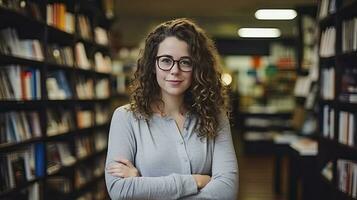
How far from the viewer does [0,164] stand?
284 centimetres

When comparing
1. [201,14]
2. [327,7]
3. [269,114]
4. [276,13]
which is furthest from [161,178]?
[269,114]

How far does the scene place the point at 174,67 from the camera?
65.9 inches

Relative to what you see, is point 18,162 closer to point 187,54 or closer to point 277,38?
point 187,54

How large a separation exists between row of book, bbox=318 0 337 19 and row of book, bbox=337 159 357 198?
1264 millimetres

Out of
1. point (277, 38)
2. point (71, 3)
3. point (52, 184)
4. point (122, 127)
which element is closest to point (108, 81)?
point (71, 3)

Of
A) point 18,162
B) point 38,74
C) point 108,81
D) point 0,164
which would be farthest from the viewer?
point 108,81

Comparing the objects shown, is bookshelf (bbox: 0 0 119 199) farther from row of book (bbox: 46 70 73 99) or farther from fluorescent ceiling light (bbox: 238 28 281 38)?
fluorescent ceiling light (bbox: 238 28 281 38)

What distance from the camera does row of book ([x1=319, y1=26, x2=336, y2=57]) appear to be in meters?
3.65

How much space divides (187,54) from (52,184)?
250 centimetres

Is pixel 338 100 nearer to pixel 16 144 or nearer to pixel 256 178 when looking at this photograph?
pixel 16 144

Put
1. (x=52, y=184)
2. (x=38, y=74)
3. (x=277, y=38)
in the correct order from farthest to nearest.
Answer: (x=277, y=38), (x=52, y=184), (x=38, y=74)

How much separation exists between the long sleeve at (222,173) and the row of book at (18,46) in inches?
72.3

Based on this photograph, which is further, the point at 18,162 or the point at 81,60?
the point at 81,60

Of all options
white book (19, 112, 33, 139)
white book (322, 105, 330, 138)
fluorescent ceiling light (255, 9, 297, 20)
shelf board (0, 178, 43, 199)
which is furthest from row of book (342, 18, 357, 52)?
fluorescent ceiling light (255, 9, 297, 20)
